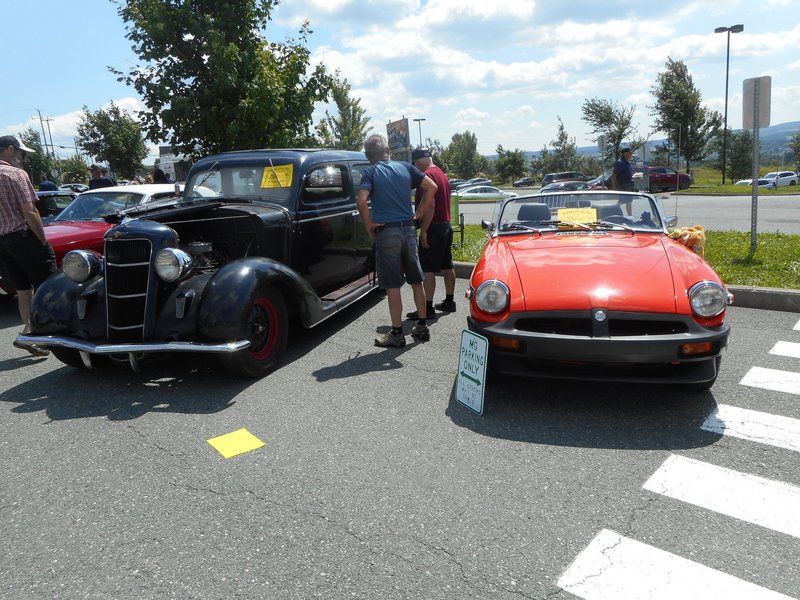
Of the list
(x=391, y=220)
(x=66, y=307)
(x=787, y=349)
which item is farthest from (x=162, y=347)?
(x=787, y=349)

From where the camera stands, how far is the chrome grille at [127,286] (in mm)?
4246

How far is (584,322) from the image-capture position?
3543 mm

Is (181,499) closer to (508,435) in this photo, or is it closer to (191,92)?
(508,435)

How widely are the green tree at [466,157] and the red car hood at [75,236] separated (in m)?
60.2

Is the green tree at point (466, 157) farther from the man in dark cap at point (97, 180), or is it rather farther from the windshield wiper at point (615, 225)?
the windshield wiper at point (615, 225)

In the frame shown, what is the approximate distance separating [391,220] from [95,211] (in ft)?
17.1

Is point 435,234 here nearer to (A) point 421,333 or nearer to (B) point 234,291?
(A) point 421,333

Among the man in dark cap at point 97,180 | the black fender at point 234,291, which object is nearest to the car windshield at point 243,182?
the black fender at point 234,291

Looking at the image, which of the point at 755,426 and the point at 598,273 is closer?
the point at 755,426

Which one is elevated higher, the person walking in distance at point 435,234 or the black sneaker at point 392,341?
the person walking in distance at point 435,234

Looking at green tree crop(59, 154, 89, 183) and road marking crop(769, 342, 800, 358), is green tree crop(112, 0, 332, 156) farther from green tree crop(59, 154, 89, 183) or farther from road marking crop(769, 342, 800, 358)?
green tree crop(59, 154, 89, 183)

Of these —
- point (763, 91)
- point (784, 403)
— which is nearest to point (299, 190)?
point (784, 403)

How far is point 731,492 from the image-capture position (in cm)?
276

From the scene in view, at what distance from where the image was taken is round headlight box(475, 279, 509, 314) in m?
3.71
